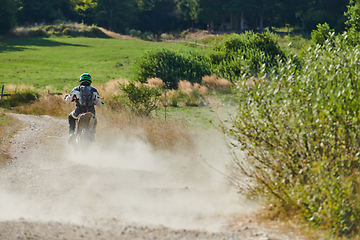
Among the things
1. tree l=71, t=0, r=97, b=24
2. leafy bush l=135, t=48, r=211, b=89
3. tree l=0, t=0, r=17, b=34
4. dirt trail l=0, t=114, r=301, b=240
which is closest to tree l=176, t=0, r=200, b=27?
tree l=71, t=0, r=97, b=24

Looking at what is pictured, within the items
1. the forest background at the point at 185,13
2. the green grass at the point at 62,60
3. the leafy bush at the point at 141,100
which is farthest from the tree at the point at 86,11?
the leafy bush at the point at 141,100

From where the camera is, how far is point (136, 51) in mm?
54125

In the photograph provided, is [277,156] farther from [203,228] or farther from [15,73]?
[15,73]

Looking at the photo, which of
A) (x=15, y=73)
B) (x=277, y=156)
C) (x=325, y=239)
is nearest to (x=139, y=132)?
(x=277, y=156)

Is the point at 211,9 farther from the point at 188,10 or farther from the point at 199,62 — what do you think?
the point at 199,62

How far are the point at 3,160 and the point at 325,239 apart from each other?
372 inches

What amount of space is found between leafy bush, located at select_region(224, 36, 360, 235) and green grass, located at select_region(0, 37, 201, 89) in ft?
87.6

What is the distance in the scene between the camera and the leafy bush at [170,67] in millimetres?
27016

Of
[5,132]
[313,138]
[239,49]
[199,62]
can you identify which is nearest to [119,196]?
[313,138]

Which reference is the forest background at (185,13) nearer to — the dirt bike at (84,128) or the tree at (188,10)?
the tree at (188,10)

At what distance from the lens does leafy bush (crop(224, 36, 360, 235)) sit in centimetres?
629

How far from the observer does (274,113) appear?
742 centimetres

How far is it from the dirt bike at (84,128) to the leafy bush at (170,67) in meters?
16.4

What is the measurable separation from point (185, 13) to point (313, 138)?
85.9 metres
